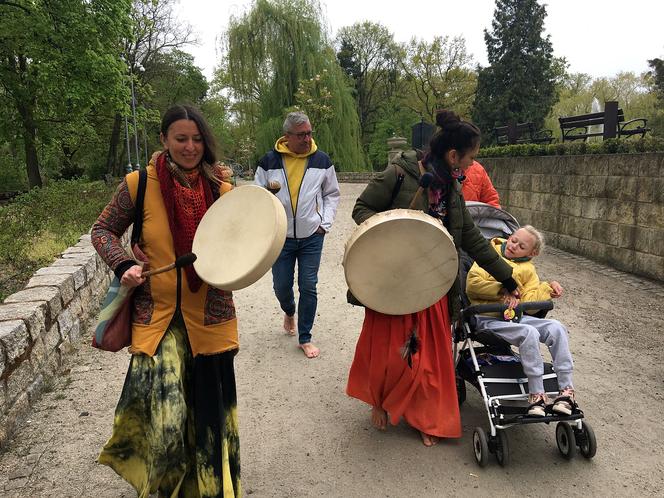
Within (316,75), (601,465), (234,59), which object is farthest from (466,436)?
(234,59)

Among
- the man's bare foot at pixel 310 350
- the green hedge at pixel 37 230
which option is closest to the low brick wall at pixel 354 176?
the green hedge at pixel 37 230

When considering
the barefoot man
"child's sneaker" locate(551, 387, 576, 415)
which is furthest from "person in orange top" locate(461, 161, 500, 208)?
"child's sneaker" locate(551, 387, 576, 415)

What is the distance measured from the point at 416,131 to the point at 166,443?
505 inches

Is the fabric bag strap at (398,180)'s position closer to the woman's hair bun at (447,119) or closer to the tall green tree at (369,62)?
the woman's hair bun at (447,119)

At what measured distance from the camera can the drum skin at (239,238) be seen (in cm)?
208

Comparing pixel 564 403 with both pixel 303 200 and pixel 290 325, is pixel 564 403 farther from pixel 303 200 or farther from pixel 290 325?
pixel 290 325

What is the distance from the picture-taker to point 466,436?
327cm

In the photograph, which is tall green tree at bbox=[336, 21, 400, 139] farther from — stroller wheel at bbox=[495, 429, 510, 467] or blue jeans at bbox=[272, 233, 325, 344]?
stroller wheel at bbox=[495, 429, 510, 467]

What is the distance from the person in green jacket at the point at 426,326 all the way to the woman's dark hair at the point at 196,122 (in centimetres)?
106

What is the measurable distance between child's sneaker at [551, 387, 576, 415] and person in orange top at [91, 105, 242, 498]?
1760 mm

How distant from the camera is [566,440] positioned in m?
2.96

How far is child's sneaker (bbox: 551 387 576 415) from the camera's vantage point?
2.82m

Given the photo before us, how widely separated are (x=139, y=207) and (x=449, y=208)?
1.74 m

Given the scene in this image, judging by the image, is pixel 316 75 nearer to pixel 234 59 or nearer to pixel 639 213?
pixel 234 59
